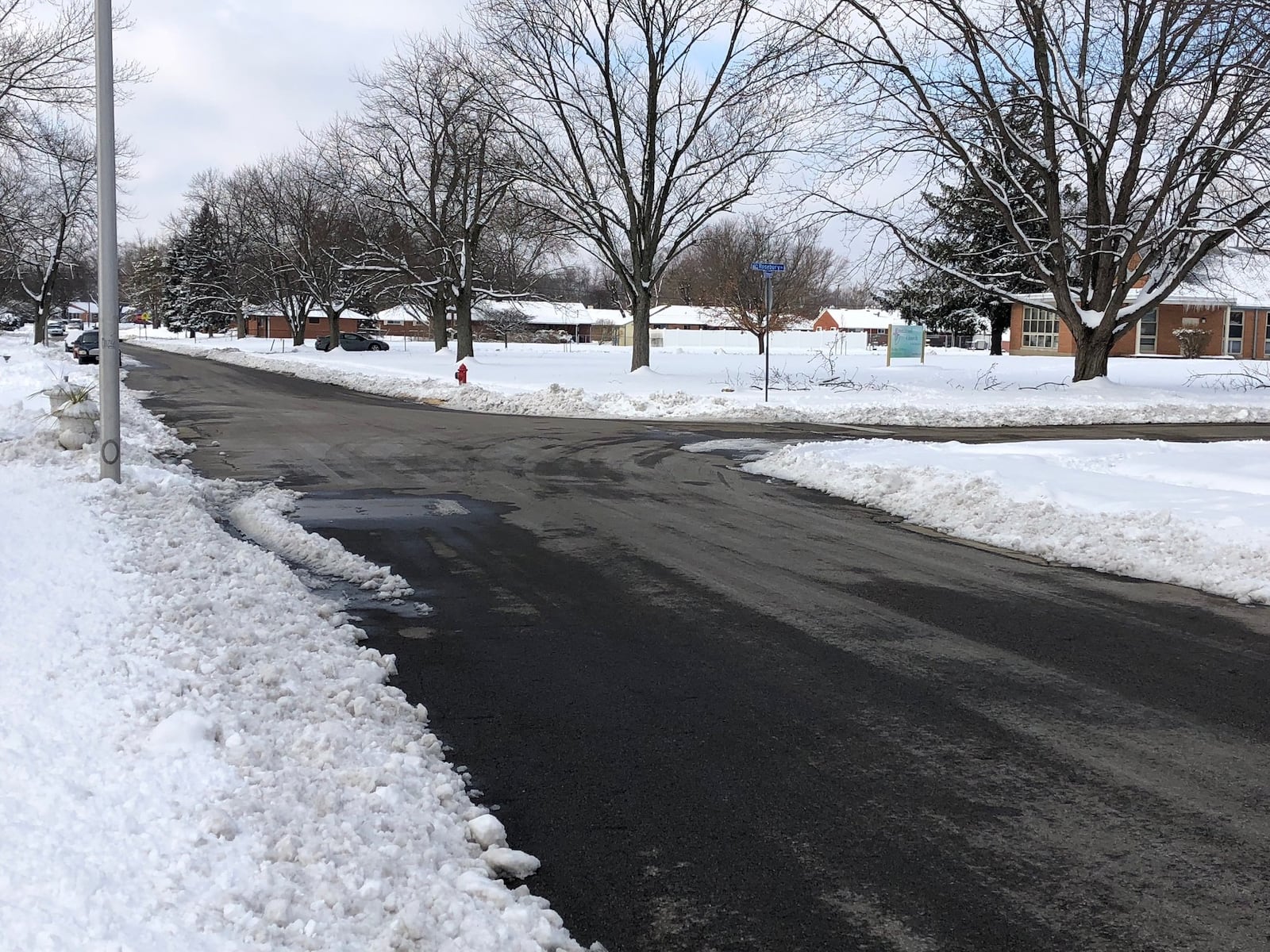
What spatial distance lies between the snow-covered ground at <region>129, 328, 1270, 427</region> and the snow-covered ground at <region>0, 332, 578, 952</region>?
692 inches

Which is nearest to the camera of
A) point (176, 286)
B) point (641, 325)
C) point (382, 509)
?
point (382, 509)

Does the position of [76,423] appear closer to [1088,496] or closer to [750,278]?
[1088,496]

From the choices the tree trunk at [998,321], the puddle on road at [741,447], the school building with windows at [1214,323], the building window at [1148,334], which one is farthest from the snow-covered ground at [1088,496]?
the building window at [1148,334]

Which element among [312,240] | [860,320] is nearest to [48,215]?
[312,240]

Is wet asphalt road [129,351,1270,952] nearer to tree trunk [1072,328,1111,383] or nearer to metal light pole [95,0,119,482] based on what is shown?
metal light pole [95,0,119,482]

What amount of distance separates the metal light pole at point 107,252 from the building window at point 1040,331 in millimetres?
57918

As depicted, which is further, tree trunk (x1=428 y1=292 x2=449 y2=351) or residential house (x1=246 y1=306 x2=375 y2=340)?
residential house (x1=246 y1=306 x2=375 y2=340)

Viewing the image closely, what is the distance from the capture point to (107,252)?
32.1 ft

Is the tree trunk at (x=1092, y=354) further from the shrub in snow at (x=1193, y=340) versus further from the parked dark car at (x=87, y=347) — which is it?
the parked dark car at (x=87, y=347)

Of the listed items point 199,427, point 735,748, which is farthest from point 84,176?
point 735,748

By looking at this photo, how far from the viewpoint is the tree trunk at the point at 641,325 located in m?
35.3

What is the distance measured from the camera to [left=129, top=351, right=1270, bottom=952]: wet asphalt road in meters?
3.49

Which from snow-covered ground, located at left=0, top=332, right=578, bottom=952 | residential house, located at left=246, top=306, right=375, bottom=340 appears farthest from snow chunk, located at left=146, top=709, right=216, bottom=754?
residential house, located at left=246, top=306, right=375, bottom=340

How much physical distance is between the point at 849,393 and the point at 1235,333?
3969 centimetres
